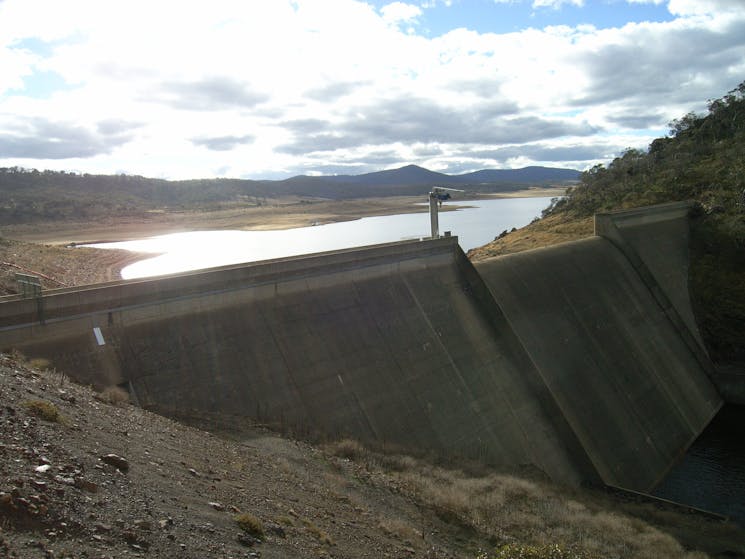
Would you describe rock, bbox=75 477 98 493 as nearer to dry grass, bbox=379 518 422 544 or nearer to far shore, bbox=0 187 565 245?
dry grass, bbox=379 518 422 544

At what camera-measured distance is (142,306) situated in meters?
14.4

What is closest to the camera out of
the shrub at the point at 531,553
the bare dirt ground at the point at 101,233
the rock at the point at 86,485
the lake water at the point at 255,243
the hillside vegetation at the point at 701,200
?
the rock at the point at 86,485

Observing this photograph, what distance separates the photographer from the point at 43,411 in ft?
27.8

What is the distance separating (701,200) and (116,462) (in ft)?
145

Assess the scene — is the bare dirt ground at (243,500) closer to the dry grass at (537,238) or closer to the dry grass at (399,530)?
the dry grass at (399,530)

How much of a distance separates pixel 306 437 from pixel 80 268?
35489mm

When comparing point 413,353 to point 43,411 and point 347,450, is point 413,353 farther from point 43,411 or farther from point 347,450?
point 43,411

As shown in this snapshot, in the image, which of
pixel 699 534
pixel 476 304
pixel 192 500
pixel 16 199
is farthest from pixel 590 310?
pixel 16 199

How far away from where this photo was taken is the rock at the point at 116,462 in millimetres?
7839

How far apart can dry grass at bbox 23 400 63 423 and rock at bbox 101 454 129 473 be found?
45.2 inches

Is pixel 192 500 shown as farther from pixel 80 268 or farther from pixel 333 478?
pixel 80 268

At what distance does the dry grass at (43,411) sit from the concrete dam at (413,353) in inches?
170

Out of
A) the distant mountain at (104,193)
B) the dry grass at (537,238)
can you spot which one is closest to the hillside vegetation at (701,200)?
the dry grass at (537,238)

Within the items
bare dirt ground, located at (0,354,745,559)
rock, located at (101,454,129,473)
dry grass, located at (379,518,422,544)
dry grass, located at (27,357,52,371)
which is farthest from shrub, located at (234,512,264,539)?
dry grass, located at (27,357,52,371)
